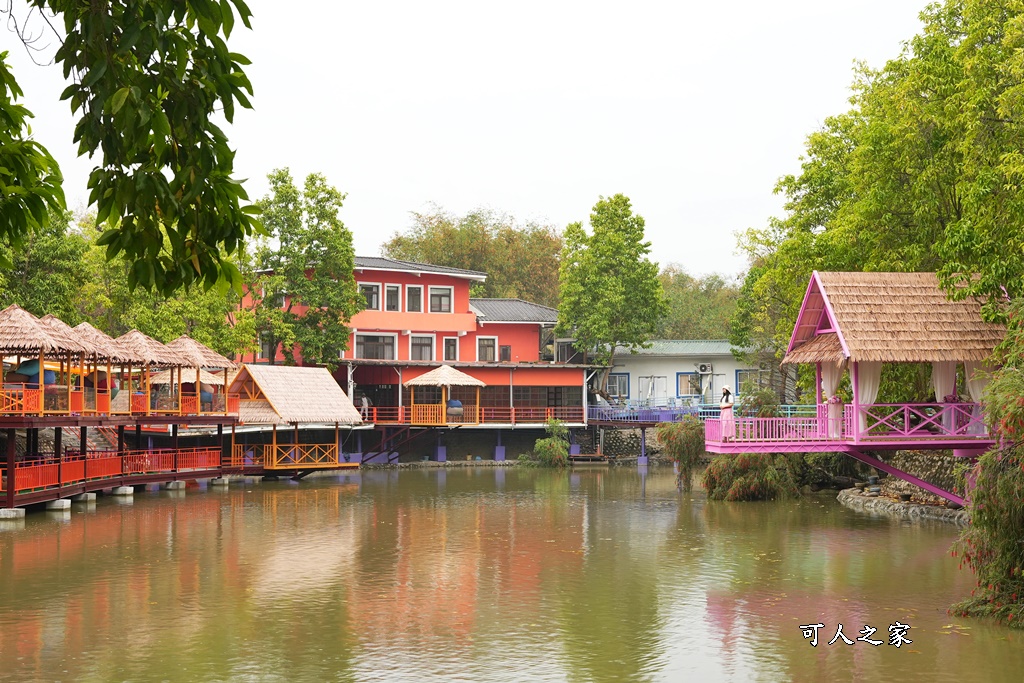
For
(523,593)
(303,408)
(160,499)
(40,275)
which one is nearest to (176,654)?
(523,593)

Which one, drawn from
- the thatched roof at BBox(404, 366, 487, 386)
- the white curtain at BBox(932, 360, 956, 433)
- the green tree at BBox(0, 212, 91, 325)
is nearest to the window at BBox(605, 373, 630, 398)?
the thatched roof at BBox(404, 366, 487, 386)

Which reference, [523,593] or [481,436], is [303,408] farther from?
[523,593]

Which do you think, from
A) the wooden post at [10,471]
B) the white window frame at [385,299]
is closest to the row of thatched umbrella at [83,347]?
the wooden post at [10,471]

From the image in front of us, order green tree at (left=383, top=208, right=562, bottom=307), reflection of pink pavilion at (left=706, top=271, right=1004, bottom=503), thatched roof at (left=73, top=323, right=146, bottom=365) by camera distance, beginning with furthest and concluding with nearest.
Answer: green tree at (left=383, top=208, right=562, bottom=307), thatched roof at (left=73, top=323, right=146, bottom=365), reflection of pink pavilion at (left=706, top=271, right=1004, bottom=503)

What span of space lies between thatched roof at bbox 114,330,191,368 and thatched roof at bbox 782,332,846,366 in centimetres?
1844

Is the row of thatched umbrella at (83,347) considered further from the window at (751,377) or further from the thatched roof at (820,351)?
the window at (751,377)

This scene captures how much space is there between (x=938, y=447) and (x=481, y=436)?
2896cm

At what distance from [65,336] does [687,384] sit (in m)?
33.0

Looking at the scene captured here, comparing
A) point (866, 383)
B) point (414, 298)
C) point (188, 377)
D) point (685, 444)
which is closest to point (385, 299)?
point (414, 298)

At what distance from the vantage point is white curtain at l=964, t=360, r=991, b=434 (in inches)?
869

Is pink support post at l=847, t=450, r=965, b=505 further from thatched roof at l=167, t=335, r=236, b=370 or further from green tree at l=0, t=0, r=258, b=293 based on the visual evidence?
thatched roof at l=167, t=335, r=236, b=370

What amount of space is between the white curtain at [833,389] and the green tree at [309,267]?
25488mm

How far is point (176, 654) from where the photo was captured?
1377 cm

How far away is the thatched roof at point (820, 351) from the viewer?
23.0m
